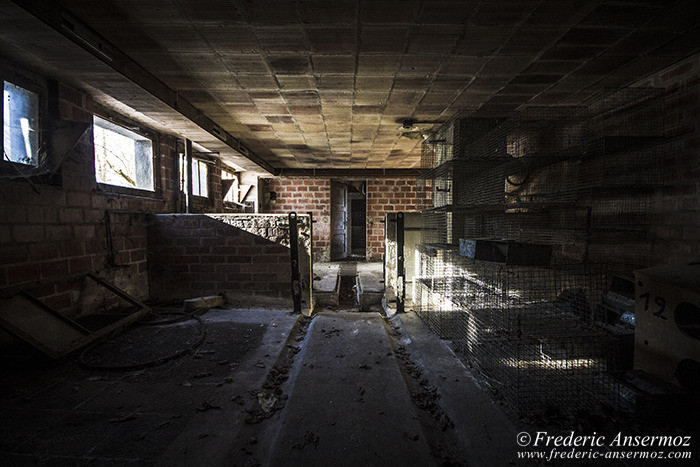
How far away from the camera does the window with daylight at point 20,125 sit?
8.97 ft

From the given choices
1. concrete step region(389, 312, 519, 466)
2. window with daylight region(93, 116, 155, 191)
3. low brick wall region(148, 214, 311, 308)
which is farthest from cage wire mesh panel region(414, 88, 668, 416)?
window with daylight region(93, 116, 155, 191)

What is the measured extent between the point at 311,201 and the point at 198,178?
3.64 metres

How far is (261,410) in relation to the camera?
1.94 m

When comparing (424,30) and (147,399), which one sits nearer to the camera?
(147,399)

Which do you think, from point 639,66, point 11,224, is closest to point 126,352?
point 11,224

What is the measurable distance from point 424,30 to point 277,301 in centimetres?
365

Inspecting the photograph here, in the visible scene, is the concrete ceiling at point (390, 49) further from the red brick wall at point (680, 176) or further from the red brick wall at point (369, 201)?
the red brick wall at point (369, 201)

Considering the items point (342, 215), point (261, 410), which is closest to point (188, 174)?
point (261, 410)

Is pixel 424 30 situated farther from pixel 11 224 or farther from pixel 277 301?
pixel 11 224

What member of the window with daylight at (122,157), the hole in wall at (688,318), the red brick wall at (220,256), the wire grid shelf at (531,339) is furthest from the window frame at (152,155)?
the hole in wall at (688,318)

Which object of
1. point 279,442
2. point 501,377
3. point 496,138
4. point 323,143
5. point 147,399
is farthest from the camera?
point 323,143

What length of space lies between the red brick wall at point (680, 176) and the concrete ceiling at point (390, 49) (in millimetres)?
266

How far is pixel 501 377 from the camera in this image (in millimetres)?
2244

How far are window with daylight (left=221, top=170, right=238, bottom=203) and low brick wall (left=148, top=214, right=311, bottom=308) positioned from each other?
3775mm
